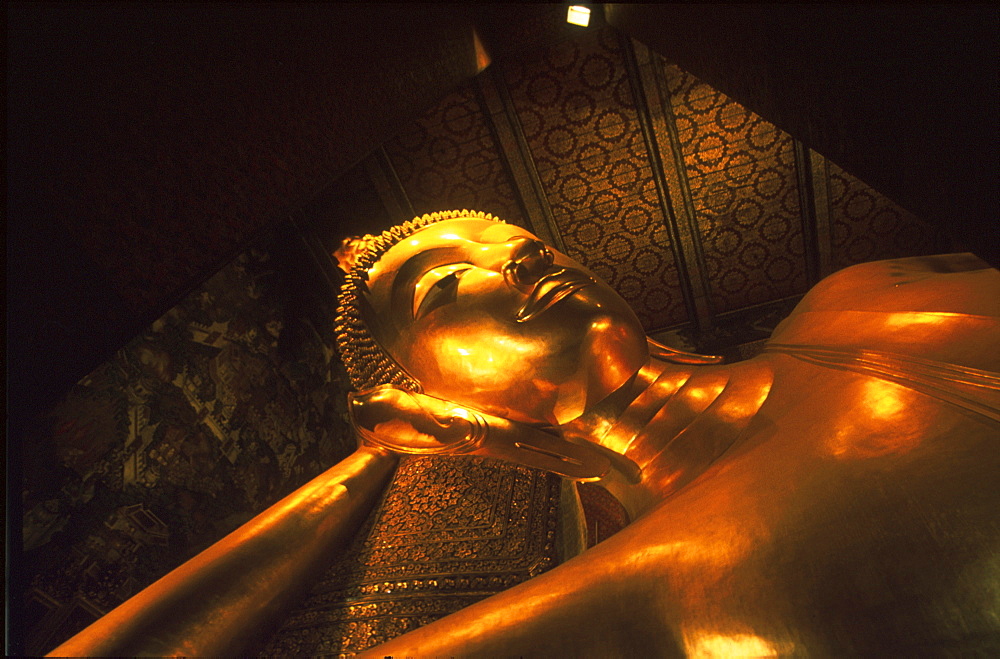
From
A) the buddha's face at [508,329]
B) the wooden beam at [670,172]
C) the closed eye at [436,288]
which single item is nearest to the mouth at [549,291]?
the buddha's face at [508,329]

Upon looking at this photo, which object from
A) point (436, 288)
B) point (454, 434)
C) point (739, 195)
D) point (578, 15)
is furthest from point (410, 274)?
point (739, 195)

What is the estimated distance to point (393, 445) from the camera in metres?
1.58

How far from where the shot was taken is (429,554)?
1622mm

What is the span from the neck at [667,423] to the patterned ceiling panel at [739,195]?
158 centimetres

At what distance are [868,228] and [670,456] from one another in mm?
2339

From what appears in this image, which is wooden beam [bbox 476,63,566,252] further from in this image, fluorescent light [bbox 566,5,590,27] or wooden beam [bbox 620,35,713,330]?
wooden beam [bbox 620,35,713,330]

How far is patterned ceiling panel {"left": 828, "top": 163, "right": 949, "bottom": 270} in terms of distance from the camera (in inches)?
116

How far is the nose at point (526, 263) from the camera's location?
1.60 meters

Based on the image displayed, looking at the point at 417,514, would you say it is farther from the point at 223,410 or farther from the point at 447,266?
the point at 223,410

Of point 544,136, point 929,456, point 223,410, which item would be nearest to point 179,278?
point 223,410

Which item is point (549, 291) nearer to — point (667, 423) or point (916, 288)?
point (667, 423)

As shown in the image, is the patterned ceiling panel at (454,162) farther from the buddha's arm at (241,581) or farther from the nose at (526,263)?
the buddha's arm at (241,581)

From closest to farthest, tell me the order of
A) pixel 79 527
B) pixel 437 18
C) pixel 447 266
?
pixel 79 527, pixel 447 266, pixel 437 18

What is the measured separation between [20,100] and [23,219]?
0.57 feet
